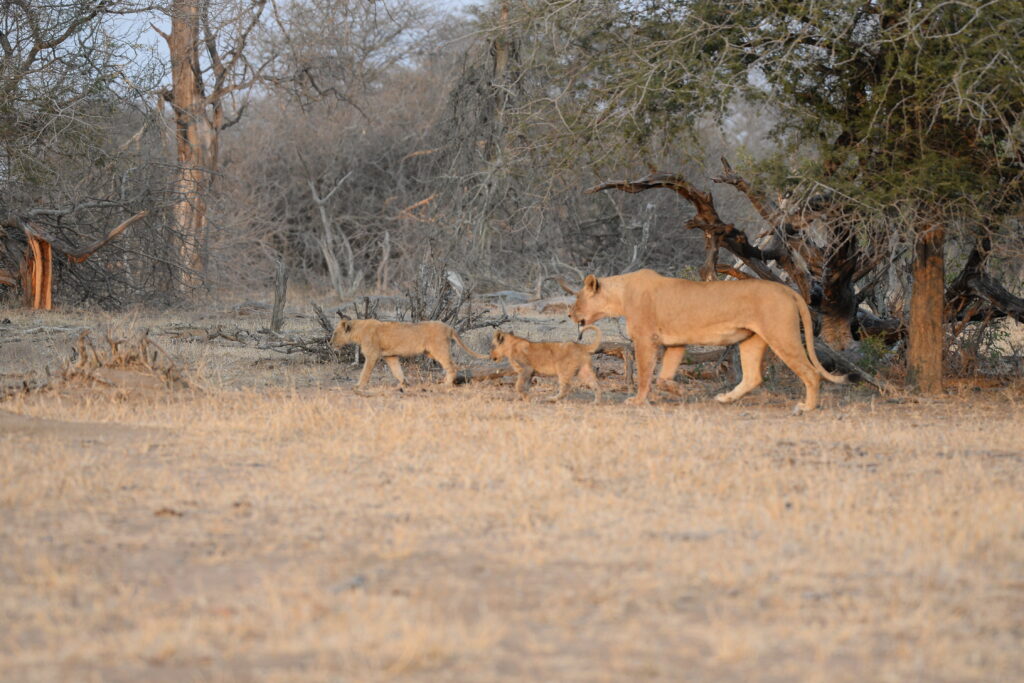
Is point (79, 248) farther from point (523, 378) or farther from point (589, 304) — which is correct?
point (589, 304)

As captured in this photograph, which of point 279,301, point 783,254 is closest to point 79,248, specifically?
point 279,301

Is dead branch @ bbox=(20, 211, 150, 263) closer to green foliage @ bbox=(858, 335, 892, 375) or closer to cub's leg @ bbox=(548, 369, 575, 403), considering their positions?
cub's leg @ bbox=(548, 369, 575, 403)

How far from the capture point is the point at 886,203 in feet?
35.2

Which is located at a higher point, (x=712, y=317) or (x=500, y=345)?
(x=712, y=317)

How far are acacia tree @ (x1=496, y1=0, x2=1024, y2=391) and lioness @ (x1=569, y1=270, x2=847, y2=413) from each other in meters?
1.00

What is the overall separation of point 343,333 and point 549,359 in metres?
2.19

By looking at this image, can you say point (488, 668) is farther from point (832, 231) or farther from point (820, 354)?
point (820, 354)

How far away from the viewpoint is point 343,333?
1227 cm

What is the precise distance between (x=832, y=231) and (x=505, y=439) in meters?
→ 4.17

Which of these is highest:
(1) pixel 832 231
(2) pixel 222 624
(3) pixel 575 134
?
(3) pixel 575 134

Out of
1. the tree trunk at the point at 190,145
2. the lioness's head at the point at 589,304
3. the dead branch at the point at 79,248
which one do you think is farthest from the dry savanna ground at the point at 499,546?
the tree trunk at the point at 190,145

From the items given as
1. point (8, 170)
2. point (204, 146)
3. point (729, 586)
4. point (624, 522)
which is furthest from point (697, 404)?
point (204, 146)

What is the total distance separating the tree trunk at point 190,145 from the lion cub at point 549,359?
9.72 metres

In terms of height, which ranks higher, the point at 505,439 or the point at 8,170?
the point at 8,170
